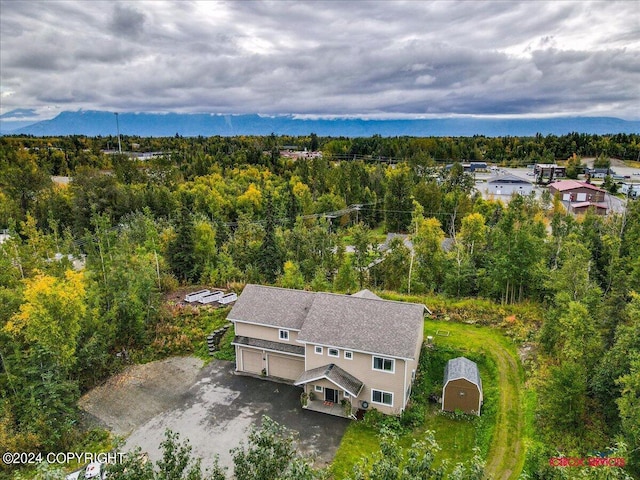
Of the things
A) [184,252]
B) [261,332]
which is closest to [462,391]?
[261,332]

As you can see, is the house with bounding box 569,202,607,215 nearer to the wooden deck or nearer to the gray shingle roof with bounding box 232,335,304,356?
the gray shingle roof with bounding box 232,335,304,356

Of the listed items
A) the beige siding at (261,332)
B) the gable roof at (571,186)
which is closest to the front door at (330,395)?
the beige siding at (261,332)

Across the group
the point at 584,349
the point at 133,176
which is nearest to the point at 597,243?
the point at 584,349

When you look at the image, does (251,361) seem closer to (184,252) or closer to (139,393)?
(139,393)

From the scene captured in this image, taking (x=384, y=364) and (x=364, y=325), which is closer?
(x=384, y=364)

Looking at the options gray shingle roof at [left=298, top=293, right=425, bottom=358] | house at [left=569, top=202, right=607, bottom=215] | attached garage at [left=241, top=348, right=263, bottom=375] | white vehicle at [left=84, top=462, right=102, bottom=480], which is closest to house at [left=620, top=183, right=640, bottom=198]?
house at [left=569, top=202, right=607, bottom=215]
